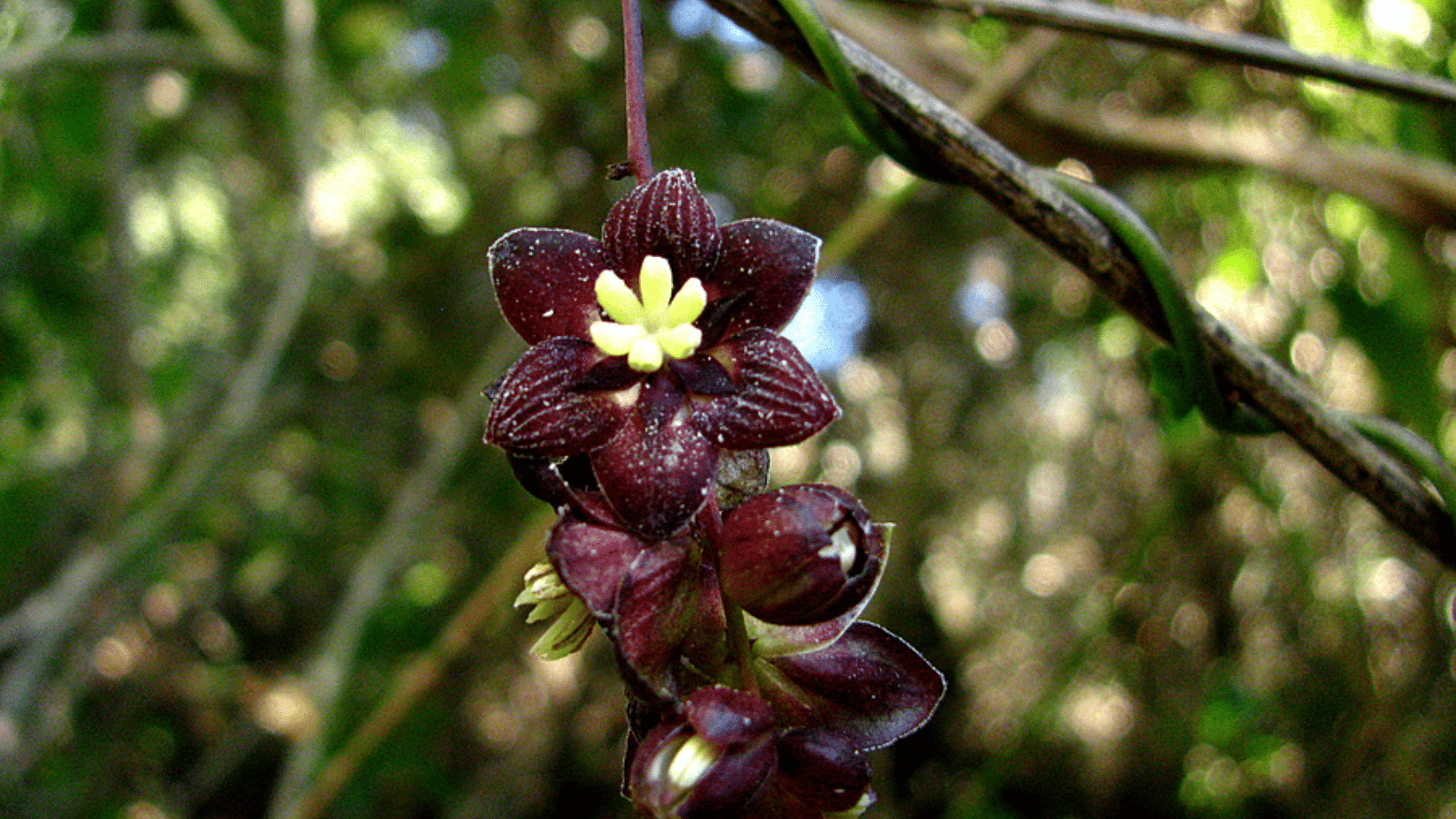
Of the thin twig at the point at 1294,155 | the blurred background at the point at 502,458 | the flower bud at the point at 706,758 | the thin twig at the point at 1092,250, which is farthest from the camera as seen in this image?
the blurred background at the point at 502,458

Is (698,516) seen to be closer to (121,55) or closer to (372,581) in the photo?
(372,581)

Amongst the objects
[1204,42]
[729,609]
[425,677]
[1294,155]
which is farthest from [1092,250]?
[425,677]

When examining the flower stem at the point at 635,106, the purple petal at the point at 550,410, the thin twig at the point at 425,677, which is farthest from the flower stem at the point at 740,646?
the thin twig at the point at 425,677

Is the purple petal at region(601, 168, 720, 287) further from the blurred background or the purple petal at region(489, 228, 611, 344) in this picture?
the blurred background

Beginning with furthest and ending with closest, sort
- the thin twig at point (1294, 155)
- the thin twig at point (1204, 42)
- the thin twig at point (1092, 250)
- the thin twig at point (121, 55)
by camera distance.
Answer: the thin twig at point (121, 55)
the thin twig at point (1294, 155)
the thin twig at point (1204, 42)
the thin twig at point (1092, 250)

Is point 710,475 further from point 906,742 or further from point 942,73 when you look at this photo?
point 906,742

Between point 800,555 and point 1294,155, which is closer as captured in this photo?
point 800,555

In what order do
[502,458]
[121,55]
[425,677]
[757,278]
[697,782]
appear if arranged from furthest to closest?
1. [502,458]
2. [121,55]
3. [425,677]
4. [757,278]
5. [697,782]

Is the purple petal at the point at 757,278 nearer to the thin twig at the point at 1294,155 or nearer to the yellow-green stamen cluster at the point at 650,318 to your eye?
the yellow-green stamen cluster at the point at 650,318
